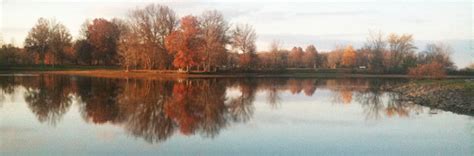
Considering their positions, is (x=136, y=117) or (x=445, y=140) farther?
(x=136, y=117)

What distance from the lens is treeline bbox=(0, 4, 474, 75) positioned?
63.8 m

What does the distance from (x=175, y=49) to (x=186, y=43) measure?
1.77 meters

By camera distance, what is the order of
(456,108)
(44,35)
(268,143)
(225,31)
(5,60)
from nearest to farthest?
1. (268,143)
2. (456,108)
3. (225,31)
4. (5,60)
5. (44,35)

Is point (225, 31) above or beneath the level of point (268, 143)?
above

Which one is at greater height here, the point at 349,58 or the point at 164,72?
the point at 349,58

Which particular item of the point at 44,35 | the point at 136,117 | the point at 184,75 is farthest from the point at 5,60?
the point at 136,117

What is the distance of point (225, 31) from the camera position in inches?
2694

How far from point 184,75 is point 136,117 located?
144 ft

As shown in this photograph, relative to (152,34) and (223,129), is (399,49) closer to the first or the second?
(152,34)

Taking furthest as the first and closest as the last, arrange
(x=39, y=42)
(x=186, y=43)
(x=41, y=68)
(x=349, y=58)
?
(x=349, y=58), (x=39, y=42), (x=41, y=68), (x=186, y=43)

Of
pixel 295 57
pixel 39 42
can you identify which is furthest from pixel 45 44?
pixel 295 57

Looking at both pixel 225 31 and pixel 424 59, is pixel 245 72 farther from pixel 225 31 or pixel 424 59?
pixel 424 59

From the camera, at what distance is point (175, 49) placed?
206 feet

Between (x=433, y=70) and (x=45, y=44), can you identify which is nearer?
(x=433, y=70)
